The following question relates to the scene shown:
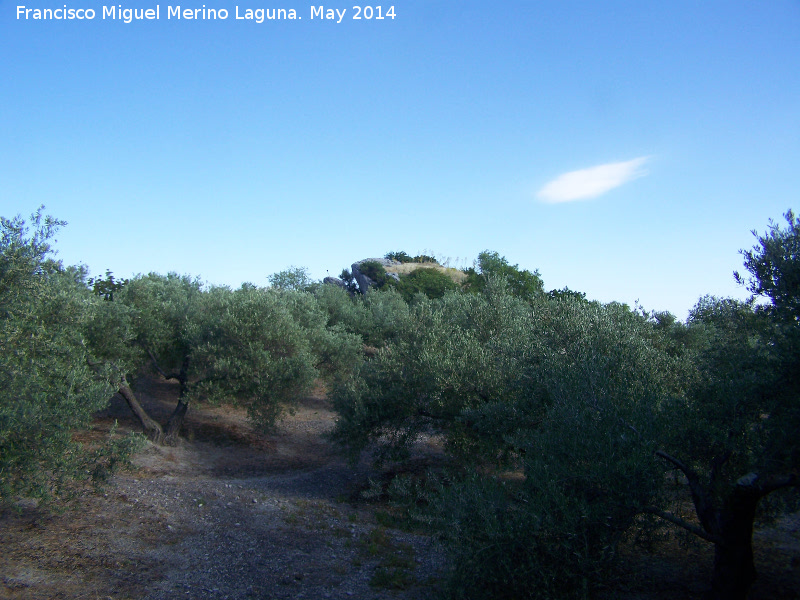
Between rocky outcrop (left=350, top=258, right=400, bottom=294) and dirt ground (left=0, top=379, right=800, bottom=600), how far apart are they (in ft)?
157

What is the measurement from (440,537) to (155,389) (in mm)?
20609

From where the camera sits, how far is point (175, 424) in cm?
1861

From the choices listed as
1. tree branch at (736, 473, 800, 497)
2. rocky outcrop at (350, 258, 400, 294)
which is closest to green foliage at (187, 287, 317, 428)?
tree branch at (736, 473, 800, 497)

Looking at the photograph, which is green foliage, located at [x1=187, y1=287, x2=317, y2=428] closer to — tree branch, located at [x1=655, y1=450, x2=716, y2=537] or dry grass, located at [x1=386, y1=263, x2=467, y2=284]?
tree branch, located at [x1=655, y1=450, x2=716, y2=537]

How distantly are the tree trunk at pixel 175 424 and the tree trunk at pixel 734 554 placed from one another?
16.2 metres

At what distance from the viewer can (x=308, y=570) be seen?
32.2 feet

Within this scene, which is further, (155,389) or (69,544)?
(155,389)

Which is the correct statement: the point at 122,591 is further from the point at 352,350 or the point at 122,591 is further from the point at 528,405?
the point at 352,350

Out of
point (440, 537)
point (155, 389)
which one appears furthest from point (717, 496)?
point (155, 389)

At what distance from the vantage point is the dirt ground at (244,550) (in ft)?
28.3

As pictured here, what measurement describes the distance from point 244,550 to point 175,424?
9.46m

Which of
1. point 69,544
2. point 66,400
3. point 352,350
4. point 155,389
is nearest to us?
point 66,400

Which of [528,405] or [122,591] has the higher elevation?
[528,405]

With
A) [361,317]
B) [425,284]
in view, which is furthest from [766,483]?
[425,284]
